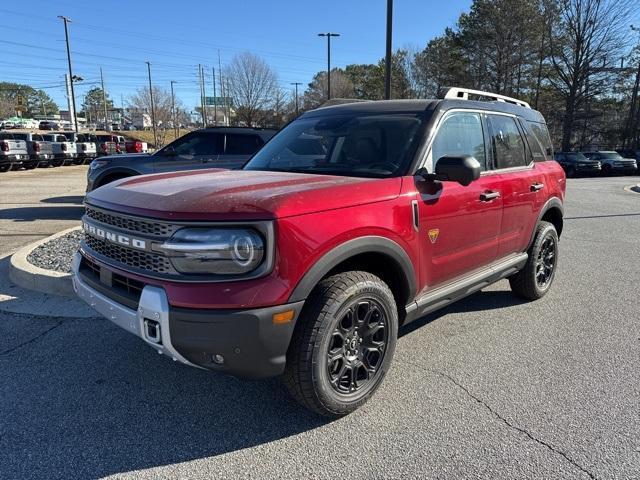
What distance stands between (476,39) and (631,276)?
40.0 m

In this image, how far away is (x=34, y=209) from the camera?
427 inches

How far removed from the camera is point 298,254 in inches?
97.3

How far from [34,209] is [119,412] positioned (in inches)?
379

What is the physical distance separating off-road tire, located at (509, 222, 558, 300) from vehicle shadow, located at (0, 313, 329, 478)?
2817 mm

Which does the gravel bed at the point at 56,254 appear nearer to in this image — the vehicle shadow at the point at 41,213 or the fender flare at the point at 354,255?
the vehicle shadow at the point at 41,213

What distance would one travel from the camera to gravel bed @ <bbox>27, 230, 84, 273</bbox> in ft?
17.6

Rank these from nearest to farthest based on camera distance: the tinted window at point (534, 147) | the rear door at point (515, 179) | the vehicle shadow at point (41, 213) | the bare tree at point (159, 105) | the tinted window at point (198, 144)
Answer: the rear door at point (515, 179) → the tinted window at point (534, 147) → the tinted window at point (198, 144) → the vehicle shadow at point (41, 213) → the bare tree at point (159, 105)

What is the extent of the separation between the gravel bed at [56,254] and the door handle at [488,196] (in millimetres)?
4180

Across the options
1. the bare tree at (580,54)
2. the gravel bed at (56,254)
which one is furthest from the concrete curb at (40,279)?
the bare tree at (580,54)

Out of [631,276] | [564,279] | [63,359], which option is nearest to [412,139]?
[63,359]

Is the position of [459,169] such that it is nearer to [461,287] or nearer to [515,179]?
[461,287]

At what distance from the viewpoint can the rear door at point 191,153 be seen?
29.8 feet

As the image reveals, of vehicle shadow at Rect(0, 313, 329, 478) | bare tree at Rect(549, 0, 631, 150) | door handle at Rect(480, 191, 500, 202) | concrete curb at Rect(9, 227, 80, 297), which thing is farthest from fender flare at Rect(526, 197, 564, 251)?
bare tree at Rect(549, 0, 631, 150)

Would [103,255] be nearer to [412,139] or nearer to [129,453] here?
[129,453]
